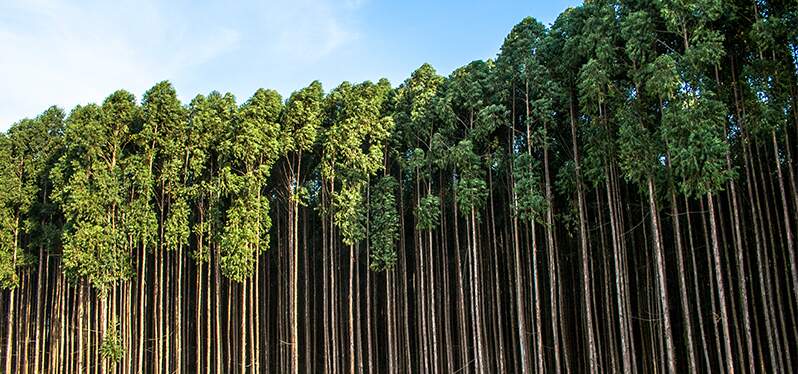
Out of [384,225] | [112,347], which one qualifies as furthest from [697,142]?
[112,347]

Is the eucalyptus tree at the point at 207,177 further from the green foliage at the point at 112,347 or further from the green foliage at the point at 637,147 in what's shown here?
the green foliage at the point at 637,147

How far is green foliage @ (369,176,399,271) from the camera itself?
16516 mm

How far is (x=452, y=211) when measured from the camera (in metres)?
17.0

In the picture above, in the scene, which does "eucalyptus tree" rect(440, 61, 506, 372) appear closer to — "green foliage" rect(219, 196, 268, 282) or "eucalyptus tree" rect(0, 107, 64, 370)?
"green foliage" rect(219, 196, 268, 282)

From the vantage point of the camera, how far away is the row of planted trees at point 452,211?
10930mm

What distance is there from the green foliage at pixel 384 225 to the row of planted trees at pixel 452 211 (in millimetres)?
96

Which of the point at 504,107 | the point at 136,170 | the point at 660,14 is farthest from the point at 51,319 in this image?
the point at 660,14

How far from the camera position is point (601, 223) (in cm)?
1309

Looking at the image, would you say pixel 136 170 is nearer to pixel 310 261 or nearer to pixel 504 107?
pixel 310 261

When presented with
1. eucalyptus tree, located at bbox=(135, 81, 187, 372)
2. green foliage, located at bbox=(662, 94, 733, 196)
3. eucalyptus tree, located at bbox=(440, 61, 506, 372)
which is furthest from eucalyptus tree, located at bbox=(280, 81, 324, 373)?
green foliage, located at bbox=(662, 94, 733, 196)

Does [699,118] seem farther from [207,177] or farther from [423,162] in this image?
[207,177]

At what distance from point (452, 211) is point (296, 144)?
4.64m

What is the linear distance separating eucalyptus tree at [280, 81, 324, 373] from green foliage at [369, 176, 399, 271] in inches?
82.7

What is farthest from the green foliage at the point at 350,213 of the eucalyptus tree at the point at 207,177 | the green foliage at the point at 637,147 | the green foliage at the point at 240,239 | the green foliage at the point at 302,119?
the green foliage at the point at 637,147
